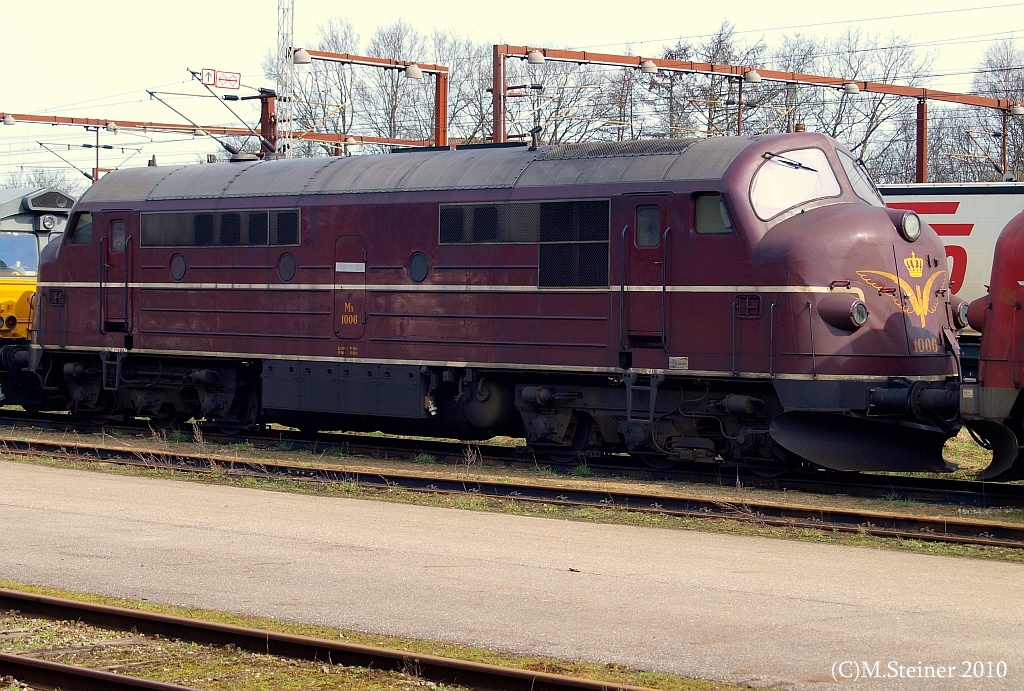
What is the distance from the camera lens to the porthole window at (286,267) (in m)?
17.7

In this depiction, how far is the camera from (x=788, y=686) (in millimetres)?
6574

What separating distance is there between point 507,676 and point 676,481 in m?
8.56

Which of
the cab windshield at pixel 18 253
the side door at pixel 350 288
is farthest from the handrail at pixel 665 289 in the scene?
the cab windshield at pixel 18 253

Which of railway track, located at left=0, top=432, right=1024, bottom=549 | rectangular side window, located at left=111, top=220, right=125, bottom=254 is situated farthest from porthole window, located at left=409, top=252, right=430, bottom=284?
rectangular side window, located at left=111, top=220, right=125, bottom=254

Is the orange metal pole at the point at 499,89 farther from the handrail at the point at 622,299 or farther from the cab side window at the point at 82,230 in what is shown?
the handrail at the point at 622,299

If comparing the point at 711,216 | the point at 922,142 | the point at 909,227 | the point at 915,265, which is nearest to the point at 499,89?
the point at 922,142

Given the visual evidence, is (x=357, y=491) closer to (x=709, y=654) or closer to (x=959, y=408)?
(x=959, y=408)

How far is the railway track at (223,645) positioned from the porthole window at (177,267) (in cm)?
1083

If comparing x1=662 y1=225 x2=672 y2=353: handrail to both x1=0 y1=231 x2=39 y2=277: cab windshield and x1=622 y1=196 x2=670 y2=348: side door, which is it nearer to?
x1=622 y1=196 x2=670 y2=348: side door

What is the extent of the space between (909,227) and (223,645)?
9.76 metres

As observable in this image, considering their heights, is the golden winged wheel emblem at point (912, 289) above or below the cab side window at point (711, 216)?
below

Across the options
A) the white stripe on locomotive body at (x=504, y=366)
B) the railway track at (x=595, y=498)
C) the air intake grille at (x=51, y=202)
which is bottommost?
the railway track at (x=595, y=498)

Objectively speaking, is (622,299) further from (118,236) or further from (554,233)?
(118,236)

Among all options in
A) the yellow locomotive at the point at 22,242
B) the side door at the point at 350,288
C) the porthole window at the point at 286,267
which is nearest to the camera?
the side door at the point at 350,288
